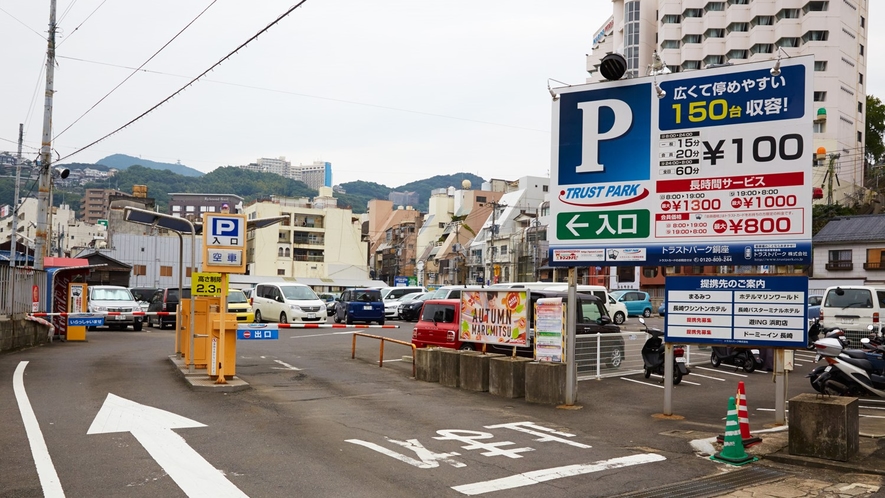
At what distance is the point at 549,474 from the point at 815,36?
6898 cm

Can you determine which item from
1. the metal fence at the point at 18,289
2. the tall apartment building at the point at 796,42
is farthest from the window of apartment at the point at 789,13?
the metal fence at the point at 18,289

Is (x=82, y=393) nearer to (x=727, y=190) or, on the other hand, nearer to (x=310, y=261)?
(x=727, y=190)

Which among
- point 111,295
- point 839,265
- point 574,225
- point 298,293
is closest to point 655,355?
point 574,225

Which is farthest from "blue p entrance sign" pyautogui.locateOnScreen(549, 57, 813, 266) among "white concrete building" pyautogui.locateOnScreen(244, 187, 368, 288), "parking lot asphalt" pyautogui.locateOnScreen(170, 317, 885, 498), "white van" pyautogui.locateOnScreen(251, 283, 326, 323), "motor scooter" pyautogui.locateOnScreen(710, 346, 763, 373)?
"white concrete building" pyautogui.locateOnScreen(244, 187, 368, 288)

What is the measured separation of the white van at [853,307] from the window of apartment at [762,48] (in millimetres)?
53578

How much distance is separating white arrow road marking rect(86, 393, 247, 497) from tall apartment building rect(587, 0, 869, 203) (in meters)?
58.3

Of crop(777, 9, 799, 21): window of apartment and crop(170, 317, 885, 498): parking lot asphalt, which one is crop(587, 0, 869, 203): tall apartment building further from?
crop(170, 317, 885, 498): parking lot asphalt

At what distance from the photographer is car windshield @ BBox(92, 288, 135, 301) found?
29.2 meters

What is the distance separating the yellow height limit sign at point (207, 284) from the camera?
13.9 metres

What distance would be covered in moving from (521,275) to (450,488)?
67342mm

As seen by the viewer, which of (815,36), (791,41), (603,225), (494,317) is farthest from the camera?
(791,41)

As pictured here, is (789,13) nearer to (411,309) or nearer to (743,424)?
(411,309)

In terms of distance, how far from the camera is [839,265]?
4834 centimetres

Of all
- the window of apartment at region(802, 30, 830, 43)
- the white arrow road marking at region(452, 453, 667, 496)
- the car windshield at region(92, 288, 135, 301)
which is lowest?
the white arrow road marking at region(452, 453, 667, 496)
